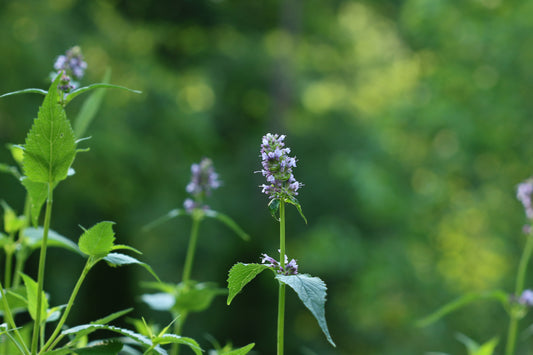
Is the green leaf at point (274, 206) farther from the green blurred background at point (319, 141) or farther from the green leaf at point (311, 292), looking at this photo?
the green blurred background at point (319, 141)

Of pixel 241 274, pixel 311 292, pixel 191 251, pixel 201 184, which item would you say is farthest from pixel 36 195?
pixel 201 184

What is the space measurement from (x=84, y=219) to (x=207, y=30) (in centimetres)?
760

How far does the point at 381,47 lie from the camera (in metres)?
18.0

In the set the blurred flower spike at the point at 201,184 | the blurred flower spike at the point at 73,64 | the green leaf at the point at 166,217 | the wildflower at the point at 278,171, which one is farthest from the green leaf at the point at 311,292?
the blurred flower spike at the point at 201,184

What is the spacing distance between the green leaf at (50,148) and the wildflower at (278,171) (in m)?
0.36

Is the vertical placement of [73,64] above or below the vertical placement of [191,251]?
above

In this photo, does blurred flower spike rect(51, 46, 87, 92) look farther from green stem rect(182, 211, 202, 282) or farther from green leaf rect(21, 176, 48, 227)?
green stem rect(182, 211, 202, 282)

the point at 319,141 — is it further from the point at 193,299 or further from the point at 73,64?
the point at 73,64

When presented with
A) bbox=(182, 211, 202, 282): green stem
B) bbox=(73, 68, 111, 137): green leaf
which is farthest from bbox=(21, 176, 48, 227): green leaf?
bbox=(182, 211, 202, 282): green stem

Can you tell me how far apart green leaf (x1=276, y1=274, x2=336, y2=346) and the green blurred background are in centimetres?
670

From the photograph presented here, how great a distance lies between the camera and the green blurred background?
37.1ft

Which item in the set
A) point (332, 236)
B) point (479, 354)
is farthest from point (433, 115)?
point (479, 354)

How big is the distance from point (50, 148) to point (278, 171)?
1.37ft

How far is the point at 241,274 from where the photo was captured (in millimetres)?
1039
